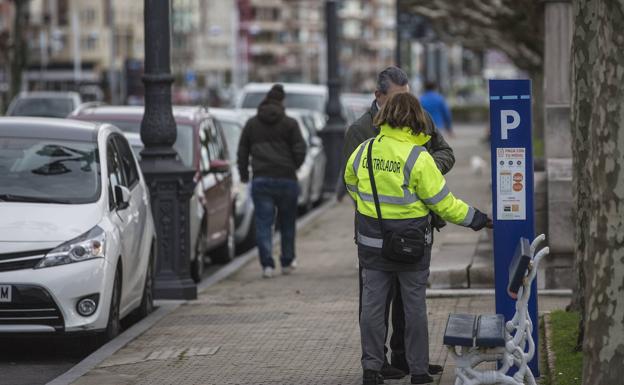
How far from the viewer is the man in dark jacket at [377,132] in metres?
9.80

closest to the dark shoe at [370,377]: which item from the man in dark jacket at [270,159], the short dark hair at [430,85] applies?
the man in dark jacket at [270,159]

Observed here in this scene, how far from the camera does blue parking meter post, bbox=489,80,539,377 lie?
29.8 ft

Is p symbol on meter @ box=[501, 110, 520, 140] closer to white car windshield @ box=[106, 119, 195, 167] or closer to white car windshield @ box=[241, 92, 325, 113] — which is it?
white car windshield @ box=[106, 119, 195, 167]

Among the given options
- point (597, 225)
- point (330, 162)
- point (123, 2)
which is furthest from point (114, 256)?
point (123, 2)

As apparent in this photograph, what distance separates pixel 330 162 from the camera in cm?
3134

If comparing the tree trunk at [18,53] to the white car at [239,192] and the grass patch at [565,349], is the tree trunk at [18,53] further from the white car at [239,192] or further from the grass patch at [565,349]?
the grass patch at [565,349]

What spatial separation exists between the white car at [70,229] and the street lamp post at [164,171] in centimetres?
109

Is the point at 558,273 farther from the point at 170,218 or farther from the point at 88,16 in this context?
the point at 88,16

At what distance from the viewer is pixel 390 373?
980cm

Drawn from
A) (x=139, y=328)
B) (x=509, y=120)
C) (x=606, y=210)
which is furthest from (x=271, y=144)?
(x=606, y=210)

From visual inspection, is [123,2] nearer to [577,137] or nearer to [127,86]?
[127,86]

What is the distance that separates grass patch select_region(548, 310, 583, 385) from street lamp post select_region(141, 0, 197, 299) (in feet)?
12.9

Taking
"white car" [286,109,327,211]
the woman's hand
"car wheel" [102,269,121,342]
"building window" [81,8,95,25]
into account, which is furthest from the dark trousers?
"building window" [81,8,95,25]

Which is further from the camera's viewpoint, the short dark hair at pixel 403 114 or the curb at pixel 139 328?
the curb at pixel 139 328
